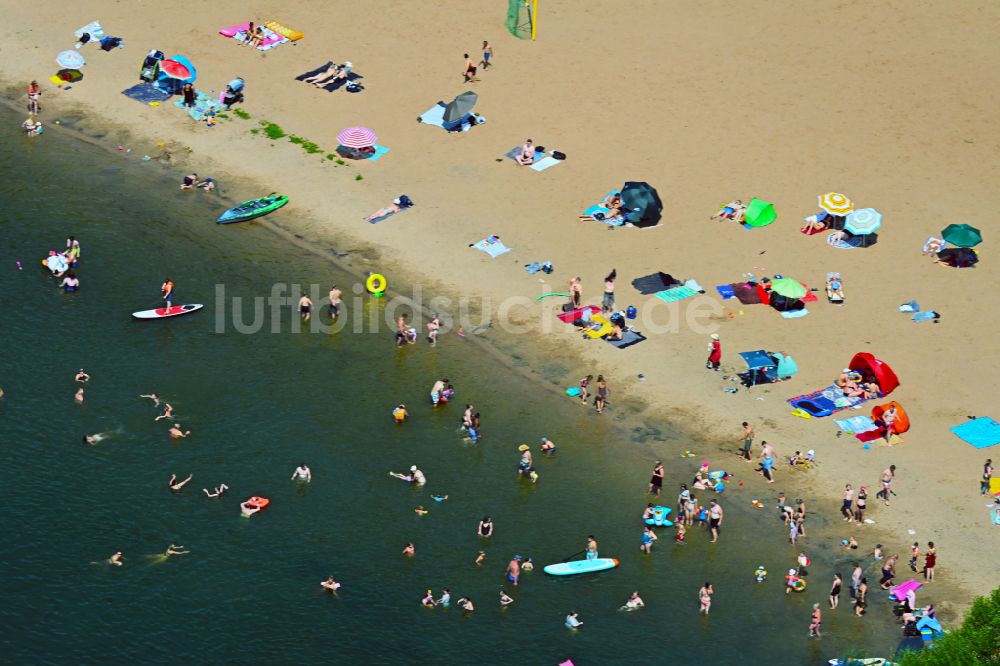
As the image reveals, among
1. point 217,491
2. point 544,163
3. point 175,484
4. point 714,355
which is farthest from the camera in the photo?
point 544,163

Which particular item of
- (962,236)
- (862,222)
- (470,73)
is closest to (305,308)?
(470,73)

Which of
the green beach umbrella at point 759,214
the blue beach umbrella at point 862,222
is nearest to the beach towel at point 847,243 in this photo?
the blue beach umbrella at point 862,222

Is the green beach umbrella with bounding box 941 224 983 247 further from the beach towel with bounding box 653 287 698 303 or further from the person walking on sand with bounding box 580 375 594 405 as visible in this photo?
the person walking on sand with bounding box 580 375 594 405

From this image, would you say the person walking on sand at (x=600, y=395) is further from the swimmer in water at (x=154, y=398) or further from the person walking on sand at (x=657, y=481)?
the swimmer in water at (x=154, y=398)

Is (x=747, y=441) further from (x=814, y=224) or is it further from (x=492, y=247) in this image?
(x=492, y=247)

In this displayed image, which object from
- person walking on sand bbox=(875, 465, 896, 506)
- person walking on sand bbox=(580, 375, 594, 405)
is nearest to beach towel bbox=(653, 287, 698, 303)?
person walking on sand bbox=(580, 375, 594, 405)

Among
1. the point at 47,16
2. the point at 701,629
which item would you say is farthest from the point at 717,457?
the point at 47,16
